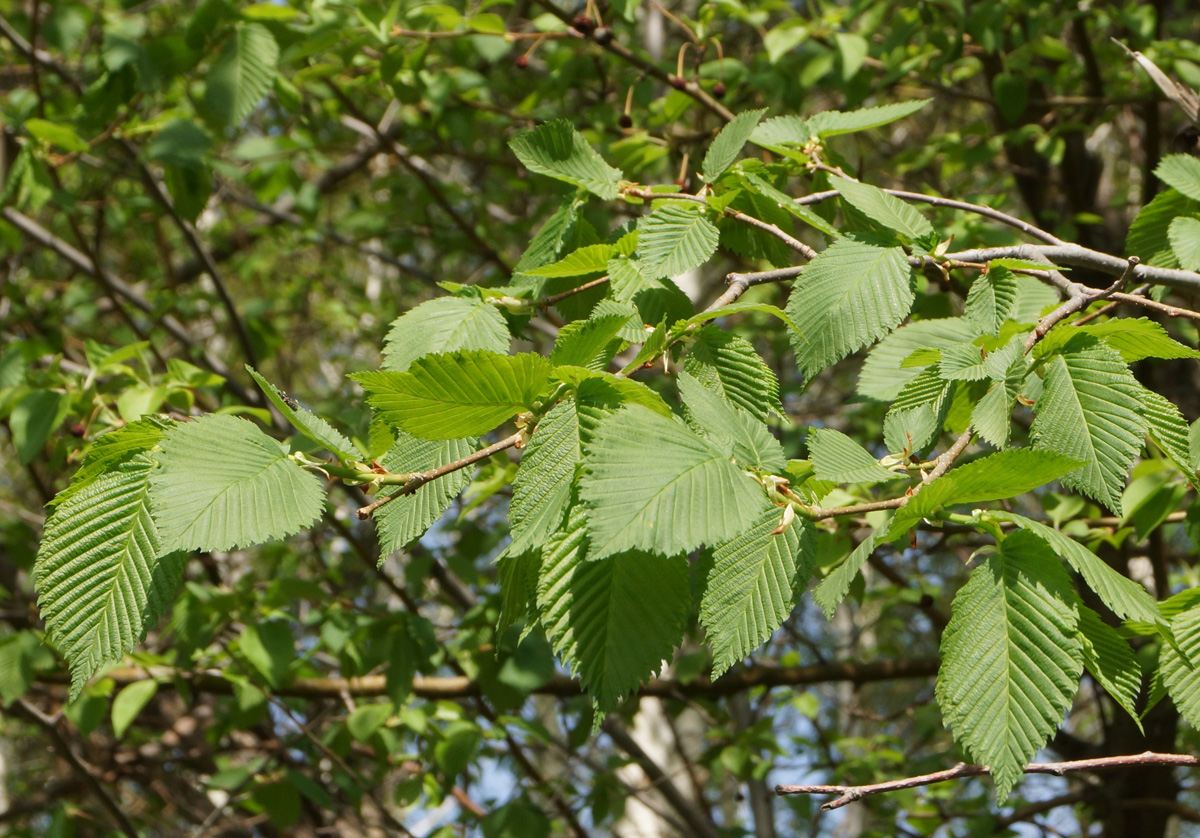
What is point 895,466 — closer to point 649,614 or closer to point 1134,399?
point 1134,399

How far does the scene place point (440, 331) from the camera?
3.75ft

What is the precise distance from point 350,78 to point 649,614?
3211 mm

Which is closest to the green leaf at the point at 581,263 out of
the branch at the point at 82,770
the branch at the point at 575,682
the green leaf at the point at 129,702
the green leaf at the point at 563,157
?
the green leaf at the point at 563,157

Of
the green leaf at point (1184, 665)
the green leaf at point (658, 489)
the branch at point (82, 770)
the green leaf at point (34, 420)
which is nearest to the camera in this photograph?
the green leaf at point (658, 489)

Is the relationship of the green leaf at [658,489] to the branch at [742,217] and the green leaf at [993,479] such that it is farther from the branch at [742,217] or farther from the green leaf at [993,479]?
the branch at [742,217]

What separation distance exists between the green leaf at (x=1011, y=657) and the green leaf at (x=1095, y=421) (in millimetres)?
151

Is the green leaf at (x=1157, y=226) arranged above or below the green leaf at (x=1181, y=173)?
below

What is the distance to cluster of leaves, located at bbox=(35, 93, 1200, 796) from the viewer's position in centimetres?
81

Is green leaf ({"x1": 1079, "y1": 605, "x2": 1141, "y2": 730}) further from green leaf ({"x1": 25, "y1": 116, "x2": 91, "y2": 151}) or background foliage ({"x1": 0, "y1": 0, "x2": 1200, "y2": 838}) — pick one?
green leaf ({"x1": 25, "y1": 116, "x2": 91, "y2": 151})

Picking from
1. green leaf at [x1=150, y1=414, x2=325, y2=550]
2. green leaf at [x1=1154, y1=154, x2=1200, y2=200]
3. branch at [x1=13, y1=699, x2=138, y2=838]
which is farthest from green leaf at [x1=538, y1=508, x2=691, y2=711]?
branch at [x1=13, y1=699, x2=138, y2=838]

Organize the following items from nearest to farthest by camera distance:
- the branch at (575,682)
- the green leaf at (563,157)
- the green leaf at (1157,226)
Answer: the green leaf at (563,157) → the green leaf at (1157,226) → the branch at (575,682)

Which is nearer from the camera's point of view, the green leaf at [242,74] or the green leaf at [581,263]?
the green leaf at [581,263]

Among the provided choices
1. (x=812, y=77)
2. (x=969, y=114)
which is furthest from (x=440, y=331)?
(x=969, y=114)

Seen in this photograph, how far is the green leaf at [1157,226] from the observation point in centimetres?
149
